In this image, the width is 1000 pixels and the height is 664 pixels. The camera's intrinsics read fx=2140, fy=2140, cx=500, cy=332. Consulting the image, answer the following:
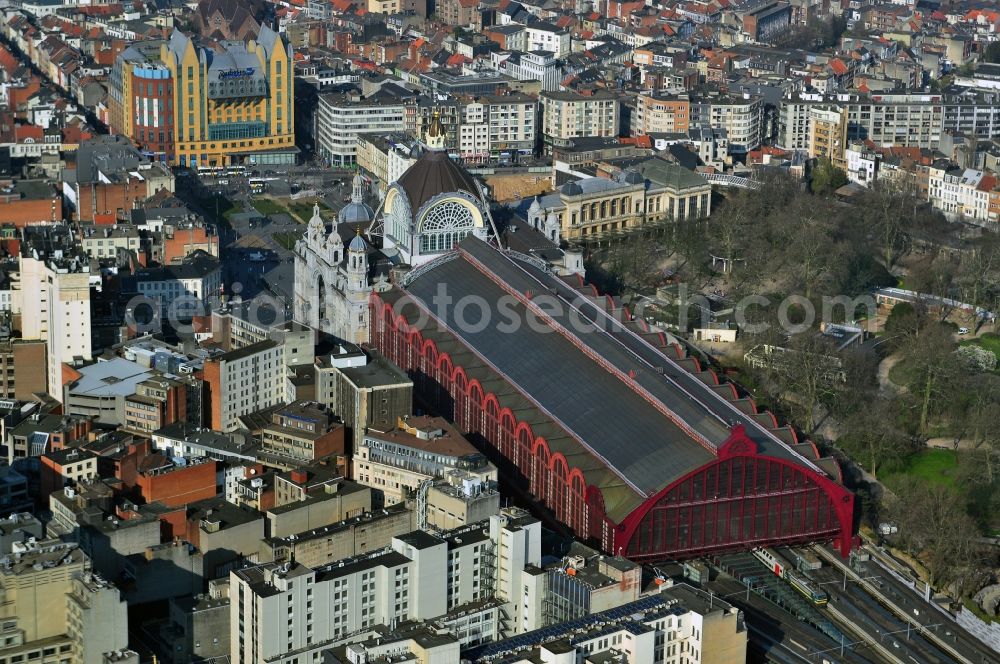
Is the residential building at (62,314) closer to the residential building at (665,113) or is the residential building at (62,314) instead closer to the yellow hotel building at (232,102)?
the yellow hotel building at (232,102)

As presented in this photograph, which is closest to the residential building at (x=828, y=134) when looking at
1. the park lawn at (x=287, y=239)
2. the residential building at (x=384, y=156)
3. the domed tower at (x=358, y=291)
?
the residential building at (x=384, y=156)

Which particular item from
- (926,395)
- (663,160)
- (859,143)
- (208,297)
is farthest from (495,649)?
(859,143)

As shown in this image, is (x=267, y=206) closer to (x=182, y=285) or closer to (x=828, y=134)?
(x=182, y=285)

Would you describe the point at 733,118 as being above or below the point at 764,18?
below

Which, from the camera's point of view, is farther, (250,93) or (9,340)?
(250,93)

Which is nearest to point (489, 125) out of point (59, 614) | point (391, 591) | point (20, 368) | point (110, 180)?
point (110, 180)

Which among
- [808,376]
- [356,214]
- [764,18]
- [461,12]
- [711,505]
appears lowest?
[711,505]

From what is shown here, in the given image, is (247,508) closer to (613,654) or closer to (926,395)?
(613,654)
